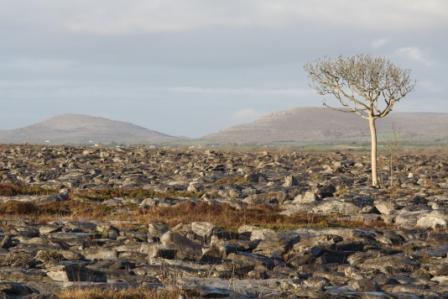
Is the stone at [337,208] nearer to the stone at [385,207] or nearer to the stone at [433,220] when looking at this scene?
the stone at [385,207]

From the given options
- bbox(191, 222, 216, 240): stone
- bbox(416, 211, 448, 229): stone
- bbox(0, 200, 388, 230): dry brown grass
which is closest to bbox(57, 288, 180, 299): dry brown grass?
bbox(191, 222, 216, 240): stone

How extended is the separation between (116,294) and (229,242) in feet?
22.3

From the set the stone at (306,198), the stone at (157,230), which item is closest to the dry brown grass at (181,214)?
the stone at (157,230)

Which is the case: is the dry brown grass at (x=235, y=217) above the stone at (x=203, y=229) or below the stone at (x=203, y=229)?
below

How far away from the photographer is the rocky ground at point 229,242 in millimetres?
15188

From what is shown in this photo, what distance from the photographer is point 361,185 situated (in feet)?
133

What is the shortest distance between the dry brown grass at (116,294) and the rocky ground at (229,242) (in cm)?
6

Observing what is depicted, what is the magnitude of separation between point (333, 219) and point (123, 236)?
818 centimetres

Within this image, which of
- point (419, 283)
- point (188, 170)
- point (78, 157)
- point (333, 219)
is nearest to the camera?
point (419, 283)

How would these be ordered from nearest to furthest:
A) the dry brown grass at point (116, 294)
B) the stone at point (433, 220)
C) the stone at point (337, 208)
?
the dry brown grass at point (116, 294)
the stone at point (433, 220)
the stone at point (337, 208)

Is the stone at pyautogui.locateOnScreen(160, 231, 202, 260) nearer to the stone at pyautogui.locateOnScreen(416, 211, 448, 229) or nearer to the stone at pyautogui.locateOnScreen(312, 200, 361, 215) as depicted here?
the stone at pyautogui.locateOnScreen(416, 211, 448, 229)

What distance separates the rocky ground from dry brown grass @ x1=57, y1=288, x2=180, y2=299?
58mm

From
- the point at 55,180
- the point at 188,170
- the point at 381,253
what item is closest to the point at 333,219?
the point at 381,253

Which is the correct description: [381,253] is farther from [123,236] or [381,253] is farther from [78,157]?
[78,157]
